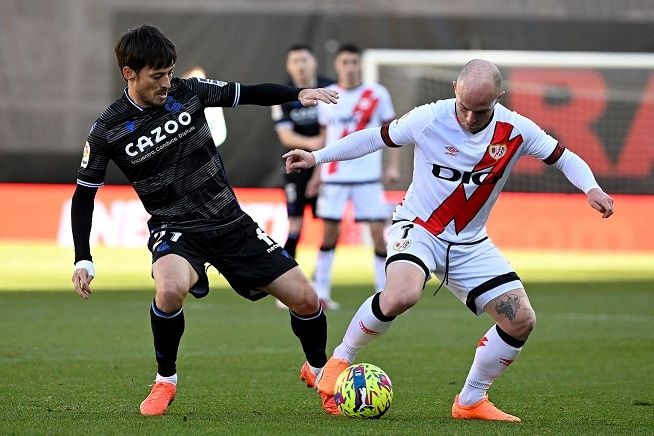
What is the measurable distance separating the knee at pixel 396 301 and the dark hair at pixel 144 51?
4.99ft

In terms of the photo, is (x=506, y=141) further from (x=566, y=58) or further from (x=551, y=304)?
(x=566, y=58)

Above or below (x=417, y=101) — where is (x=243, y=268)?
above

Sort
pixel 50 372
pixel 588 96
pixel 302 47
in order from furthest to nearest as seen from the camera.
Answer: pixel 588 96
pixel 302 47
pixel 50 372

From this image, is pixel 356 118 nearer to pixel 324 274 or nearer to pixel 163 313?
pixel 324 274

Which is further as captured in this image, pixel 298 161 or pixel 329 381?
pixel 329 381

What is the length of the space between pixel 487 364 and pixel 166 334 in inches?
62.0

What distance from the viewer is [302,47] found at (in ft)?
41.2

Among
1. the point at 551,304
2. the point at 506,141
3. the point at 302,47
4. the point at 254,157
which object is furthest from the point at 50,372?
the point at 254,157

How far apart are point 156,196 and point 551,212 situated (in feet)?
48.1

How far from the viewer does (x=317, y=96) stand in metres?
6.52

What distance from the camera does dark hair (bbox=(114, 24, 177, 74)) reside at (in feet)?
20.2

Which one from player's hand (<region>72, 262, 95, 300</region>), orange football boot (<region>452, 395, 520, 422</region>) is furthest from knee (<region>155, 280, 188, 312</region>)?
orange football boot (<region>452, 395, 520, 422</region>)

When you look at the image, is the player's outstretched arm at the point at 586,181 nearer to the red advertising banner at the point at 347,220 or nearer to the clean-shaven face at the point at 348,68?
the clean-shaven face at the point at 348,68

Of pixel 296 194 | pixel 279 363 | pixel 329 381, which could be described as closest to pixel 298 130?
pixel 296 194
